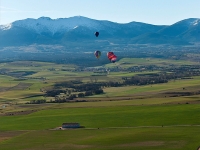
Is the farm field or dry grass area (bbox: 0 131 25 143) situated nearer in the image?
the farm field

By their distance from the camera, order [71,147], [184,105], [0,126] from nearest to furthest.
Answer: [71,147] < [0,126] < [184,105]

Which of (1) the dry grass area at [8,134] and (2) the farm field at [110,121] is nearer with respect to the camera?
(2) the farm field at [110,121]

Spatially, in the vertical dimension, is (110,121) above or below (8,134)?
above

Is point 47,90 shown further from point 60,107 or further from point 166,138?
point 166,138

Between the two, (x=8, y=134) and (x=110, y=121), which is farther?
(x=110, y=121)

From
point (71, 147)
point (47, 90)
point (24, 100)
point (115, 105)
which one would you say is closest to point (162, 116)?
point (115, 105)

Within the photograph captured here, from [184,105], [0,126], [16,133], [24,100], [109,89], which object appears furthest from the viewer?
[109,89]

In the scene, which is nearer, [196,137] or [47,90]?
[196,137]
